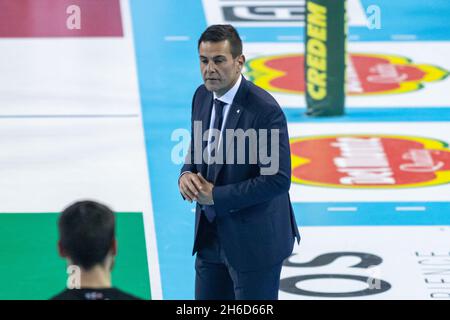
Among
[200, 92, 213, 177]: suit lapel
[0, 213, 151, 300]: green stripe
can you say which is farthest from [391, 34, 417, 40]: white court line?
[200, 92, 213, 177]: suit lapel

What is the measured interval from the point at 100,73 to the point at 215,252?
25.3 feet

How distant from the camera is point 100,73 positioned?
45.0 ft

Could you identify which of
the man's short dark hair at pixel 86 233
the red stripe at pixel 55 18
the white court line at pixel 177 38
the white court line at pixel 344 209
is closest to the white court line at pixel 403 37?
the white court line at pixel 177 38

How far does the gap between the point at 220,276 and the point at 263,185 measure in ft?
1.91

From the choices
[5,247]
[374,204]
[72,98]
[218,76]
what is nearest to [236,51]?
[218,76]

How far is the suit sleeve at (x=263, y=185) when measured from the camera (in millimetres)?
6027

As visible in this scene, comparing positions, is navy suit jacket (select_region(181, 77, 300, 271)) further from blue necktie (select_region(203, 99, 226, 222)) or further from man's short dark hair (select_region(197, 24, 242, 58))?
man's short dark hair (select_region(197, 24, 242, 58))

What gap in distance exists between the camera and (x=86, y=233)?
4258mm

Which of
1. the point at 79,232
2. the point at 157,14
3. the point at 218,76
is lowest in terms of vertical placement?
the point at 79,232

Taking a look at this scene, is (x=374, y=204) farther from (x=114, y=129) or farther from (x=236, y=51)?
(x=236, y=51)

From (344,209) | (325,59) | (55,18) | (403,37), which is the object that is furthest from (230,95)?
(55,18)

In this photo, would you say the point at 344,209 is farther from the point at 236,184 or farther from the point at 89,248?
the point at 89,248

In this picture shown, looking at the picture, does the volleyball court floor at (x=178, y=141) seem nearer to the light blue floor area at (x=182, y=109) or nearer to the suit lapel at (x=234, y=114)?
the light blue floor area at (x=182, y=109)

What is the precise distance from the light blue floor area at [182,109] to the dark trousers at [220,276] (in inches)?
85.0
